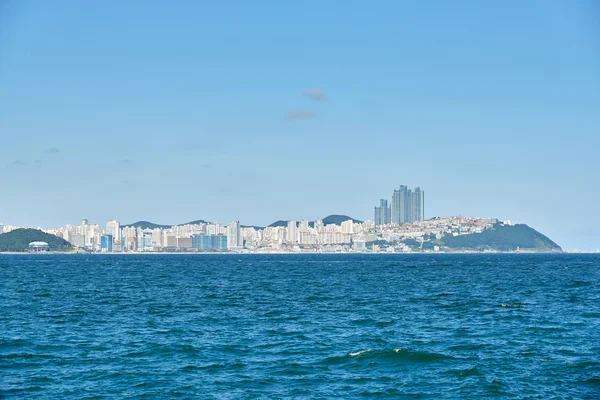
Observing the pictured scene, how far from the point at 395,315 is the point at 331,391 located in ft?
69.2

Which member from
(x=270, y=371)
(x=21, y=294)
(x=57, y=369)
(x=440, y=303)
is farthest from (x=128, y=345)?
(x=21, y=294)

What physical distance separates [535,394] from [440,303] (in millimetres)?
29335

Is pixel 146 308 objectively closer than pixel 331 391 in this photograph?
No

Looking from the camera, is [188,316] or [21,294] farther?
[21,294]

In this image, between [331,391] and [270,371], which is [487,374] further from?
[270,371]

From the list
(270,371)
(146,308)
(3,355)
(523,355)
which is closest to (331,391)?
(270,371)

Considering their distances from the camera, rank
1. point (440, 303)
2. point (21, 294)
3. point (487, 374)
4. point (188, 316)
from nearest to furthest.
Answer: point (487, 374), point (188, 316), point (440, 303), point (21, 294)

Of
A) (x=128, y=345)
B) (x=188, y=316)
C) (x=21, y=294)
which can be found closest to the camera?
(x=128, y=345)

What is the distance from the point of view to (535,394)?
993 inches

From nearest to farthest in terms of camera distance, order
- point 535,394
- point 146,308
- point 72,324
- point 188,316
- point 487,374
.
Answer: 1. point 535,394
2. point 487,374
3. point 72,324
4. point 188,316
5. point 146,308

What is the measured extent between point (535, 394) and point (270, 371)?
1011 centimetres

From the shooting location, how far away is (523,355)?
31812 mm

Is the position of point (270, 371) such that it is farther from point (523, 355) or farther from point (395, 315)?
point (395, 315)

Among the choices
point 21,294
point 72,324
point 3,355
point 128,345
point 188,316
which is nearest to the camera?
point 3,355
